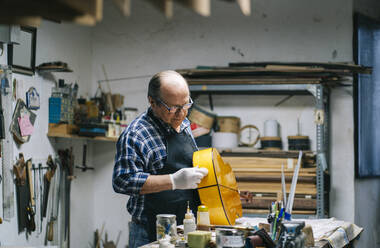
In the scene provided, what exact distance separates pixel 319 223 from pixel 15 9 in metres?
2.04

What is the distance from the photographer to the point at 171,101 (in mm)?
2428

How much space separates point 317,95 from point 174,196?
2062 millimetres

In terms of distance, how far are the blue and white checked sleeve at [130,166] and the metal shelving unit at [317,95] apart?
1963mm

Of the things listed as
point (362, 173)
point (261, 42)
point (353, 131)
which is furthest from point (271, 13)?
point (362, 173)

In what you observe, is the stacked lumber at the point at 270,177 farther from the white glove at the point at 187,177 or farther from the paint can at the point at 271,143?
the white glove at the point at 187,177

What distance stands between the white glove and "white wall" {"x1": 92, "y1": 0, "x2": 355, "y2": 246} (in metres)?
2.42

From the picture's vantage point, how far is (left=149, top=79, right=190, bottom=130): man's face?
2.43 metres

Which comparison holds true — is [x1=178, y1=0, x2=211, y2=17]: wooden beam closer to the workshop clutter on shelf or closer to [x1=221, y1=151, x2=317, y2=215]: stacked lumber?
[x1=221, y1=151, x2=317, y2=215]: stacked lumber

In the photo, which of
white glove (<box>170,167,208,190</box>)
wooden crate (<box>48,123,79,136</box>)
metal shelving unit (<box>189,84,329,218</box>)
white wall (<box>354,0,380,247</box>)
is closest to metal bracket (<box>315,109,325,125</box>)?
metal shelving unit (<box>189,84,329,218</box>)

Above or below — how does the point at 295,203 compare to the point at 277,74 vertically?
below

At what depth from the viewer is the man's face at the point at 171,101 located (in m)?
2.43

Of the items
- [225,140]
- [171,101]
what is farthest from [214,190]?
[225,140]

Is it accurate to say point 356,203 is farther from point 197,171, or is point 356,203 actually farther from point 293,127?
point 197,171

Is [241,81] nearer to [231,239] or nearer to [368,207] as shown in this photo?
[368,207]
